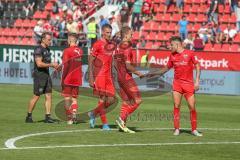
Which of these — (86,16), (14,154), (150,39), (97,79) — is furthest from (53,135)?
(86,16)

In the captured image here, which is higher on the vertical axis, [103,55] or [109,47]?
[109,47]

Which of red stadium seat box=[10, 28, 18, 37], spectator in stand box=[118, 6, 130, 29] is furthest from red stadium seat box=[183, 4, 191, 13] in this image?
red stadium seat box=[10, 28, 18, 37]

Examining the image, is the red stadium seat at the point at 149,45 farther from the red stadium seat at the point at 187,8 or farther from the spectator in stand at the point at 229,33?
the spectator in stand at the point at 229,33

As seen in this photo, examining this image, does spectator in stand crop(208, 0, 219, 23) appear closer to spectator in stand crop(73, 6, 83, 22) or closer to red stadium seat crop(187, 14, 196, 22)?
red stadium seat crop(187, 14, 196, 22)

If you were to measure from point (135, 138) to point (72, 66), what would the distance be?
4526 millimetres

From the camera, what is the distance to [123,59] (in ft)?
54.9

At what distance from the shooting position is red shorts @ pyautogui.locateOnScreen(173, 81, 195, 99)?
16.3m

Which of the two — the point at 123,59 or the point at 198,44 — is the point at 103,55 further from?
the point at 198,44

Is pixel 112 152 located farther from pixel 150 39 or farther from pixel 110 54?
pixel 150 39

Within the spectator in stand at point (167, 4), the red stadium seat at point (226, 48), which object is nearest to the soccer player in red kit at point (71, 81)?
the red stadium seat at point (226, 48)

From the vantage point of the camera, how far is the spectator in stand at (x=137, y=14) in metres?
40.8

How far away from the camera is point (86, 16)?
43625 mm

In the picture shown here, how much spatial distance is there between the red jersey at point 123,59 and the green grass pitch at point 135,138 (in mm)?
1254

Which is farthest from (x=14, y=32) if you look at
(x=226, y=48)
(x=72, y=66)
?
(x=72, y=66)
